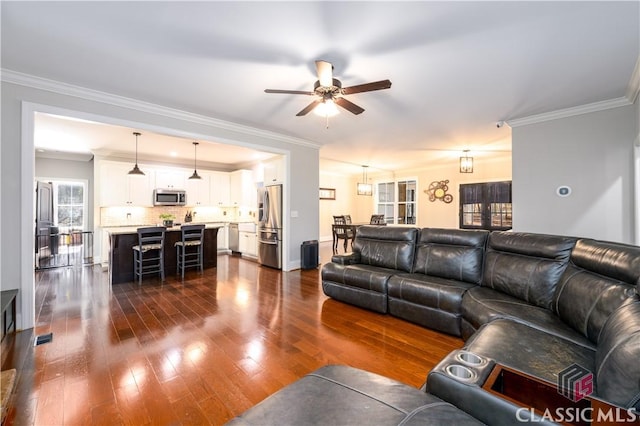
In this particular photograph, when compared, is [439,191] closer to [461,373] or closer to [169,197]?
[169,197]

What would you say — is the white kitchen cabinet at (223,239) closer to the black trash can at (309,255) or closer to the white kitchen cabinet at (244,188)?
the white kitchen cabinet at (244,188)

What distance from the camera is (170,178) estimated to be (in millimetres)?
7008

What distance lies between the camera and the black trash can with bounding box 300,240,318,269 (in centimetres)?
552

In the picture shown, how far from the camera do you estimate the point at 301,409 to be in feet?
3.31

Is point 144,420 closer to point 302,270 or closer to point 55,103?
point 55,103

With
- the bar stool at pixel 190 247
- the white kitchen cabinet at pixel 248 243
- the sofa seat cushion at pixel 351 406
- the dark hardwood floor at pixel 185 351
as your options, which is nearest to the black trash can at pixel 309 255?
the dark hardwood floor at pixel 185 351

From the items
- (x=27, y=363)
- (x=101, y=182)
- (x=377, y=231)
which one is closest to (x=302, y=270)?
(x=377, y=231)

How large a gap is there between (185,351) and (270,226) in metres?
3.49

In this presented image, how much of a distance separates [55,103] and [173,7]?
228cm

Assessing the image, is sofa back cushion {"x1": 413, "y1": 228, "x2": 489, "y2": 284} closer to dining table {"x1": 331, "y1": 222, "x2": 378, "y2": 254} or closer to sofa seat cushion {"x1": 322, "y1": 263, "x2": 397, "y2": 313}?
sofa seat cushion {"x1": 322, "y1": 263, "x2": 397, "y2": 313}

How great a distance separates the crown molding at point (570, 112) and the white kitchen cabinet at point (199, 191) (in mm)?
6956

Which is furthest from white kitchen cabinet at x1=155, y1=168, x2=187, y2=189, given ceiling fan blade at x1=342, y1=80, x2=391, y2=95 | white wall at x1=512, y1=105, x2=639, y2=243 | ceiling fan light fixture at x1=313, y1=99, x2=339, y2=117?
white wall at x1=512, y1=105, x2=639, y2=243

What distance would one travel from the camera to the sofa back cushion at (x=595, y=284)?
1635mm

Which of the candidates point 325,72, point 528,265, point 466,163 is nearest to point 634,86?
point 528,265
